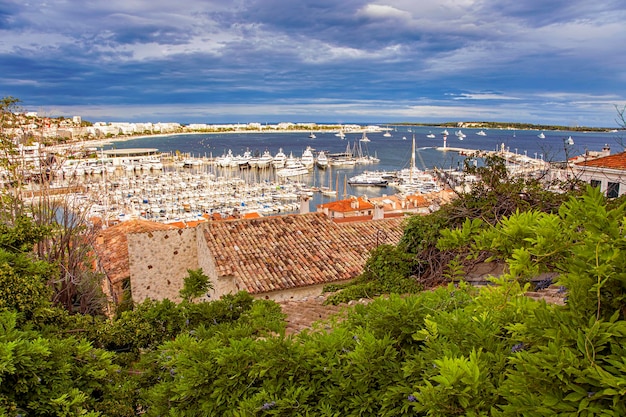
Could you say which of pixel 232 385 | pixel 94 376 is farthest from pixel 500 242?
pixel 94 376

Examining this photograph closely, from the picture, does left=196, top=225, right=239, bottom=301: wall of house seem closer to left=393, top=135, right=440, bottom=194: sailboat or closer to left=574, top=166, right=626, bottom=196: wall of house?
left=574, top=166, right=626, bottom=196: wall of house

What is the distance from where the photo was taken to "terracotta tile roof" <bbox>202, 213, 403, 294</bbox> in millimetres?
10992

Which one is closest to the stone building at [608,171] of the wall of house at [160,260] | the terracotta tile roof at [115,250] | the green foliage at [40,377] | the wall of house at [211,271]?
the wall of house at [211,271]

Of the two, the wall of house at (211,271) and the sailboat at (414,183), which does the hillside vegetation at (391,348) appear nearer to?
the wall of house at (211,271)

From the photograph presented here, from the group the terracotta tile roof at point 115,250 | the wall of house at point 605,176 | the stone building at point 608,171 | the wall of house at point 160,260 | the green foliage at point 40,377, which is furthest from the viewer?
the terracotta tile roof at point 115,250

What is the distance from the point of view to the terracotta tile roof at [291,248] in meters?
11.0

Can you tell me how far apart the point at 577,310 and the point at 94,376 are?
4117mm

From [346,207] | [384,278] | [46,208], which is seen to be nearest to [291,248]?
[384,278]

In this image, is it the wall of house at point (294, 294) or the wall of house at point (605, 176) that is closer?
the wall of house at point (294, 294)

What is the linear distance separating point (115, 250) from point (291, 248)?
8139 millimetres

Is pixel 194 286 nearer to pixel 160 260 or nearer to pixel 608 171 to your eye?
pixel 160 260

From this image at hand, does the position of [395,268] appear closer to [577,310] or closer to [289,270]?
[289,270]

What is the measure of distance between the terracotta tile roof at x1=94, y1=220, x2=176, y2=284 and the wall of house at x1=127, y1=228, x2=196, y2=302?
1.05 m

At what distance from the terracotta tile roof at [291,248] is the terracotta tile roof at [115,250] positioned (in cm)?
275
